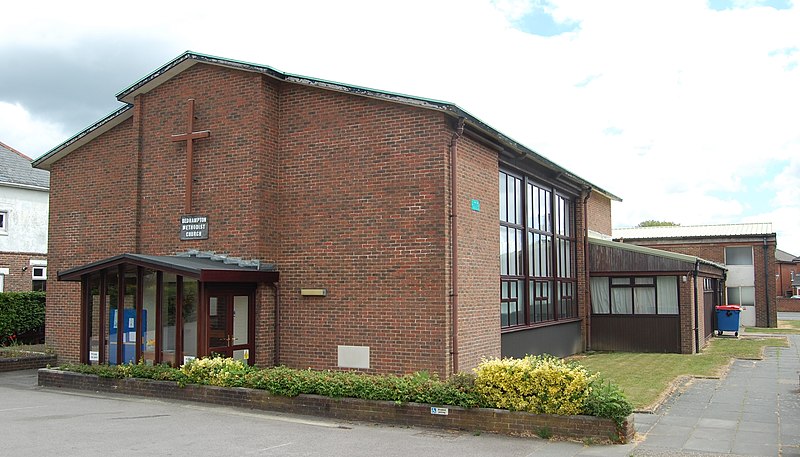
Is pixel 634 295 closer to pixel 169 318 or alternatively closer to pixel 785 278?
pixel 169 318

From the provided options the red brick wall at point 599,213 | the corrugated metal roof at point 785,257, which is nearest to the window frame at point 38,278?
the red brick wall at point 599,213

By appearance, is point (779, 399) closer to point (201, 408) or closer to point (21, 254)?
point (201, 408)

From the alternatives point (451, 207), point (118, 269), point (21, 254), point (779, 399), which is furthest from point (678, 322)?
point (21, 254)

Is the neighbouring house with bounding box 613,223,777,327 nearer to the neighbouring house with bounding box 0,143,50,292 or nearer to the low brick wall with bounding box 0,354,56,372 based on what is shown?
the neighbouring house with bounding box 0,143,50,292

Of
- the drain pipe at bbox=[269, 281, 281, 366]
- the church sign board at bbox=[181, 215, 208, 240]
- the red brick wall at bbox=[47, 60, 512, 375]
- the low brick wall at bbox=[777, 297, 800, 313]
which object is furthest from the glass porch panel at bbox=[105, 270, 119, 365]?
the low brick wall at bbox=[777, 297, 800, 313]

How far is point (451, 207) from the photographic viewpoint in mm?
14172

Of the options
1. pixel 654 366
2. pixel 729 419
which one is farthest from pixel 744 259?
pixel 729 419

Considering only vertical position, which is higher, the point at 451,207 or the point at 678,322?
the point at 451,207

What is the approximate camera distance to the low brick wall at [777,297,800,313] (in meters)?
63.0

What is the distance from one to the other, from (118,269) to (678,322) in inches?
654

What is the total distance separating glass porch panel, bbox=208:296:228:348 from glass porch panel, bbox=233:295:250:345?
22 centimetres

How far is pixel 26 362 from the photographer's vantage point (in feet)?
62.6

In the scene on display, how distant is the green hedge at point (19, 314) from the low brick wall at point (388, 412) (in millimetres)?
11122

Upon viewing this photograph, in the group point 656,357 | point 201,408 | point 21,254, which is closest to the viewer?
point 201,408
